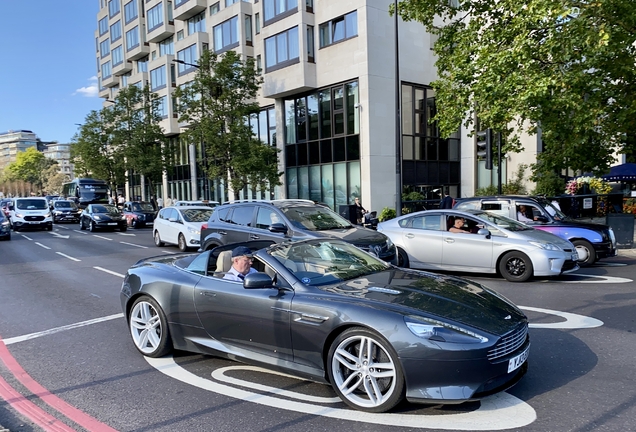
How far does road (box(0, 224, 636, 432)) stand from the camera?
3658 mm

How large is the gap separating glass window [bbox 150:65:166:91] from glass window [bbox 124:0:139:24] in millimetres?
9903

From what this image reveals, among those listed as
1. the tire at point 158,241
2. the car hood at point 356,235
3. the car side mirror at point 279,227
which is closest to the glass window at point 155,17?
the tire at point 158,241

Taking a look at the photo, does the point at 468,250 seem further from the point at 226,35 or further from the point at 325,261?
the point at 226,35

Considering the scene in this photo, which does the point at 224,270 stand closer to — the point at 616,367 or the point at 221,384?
the point at 221,384

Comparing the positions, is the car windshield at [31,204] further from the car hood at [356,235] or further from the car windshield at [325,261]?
the car windshield at [325,261]

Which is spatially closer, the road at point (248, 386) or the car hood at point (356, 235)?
the road at point (248, 386)

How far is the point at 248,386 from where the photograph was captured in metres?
4.44

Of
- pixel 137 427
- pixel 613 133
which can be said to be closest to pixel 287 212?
pixel 137 427

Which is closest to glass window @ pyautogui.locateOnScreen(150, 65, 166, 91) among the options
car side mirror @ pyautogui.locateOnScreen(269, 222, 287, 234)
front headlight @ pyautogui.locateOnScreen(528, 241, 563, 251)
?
car side mirror @ pyautogui.locateOnScreen(269, 222, 287, 234)

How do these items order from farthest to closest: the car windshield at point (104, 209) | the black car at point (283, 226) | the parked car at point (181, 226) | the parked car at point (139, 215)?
the parked car at point (139, 215) < the car windshield at point (104, 209) < the parked car at point (181, 226) < the black car at point (283, 226)

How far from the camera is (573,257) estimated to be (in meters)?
8.85

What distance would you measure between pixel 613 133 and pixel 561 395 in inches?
515

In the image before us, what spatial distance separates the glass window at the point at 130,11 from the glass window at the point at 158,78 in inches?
390

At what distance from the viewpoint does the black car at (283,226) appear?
9264 mm
